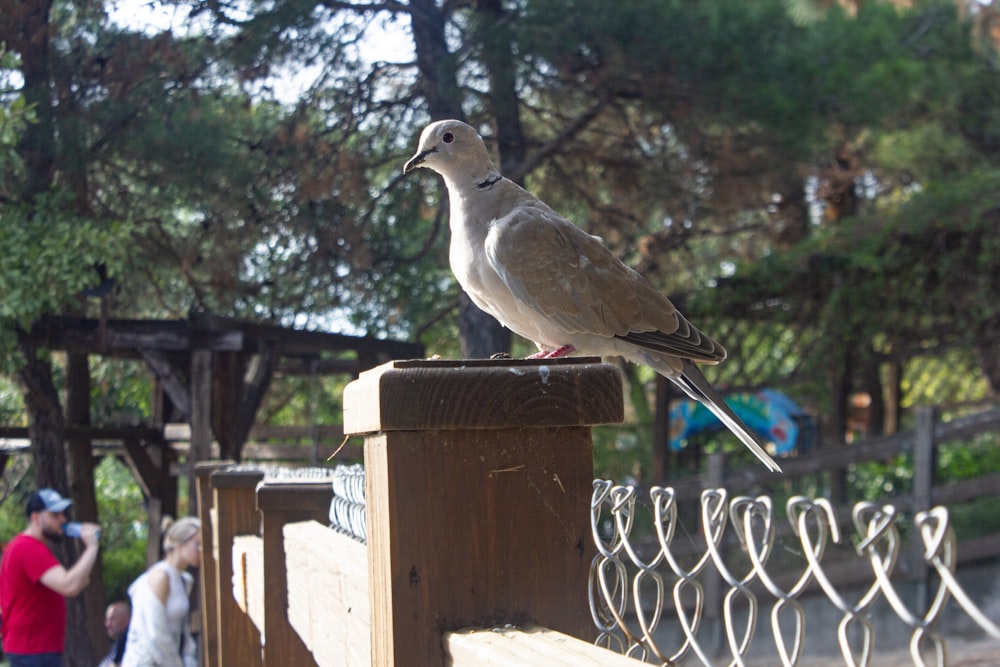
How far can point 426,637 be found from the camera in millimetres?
1127

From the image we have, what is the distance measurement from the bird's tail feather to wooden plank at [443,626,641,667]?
3.90ft

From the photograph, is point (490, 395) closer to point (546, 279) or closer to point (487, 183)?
point (546, 279)

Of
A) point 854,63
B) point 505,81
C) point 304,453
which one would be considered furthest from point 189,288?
point 854,63

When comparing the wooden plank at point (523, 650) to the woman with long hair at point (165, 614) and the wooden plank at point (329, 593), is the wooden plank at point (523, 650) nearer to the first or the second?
the wooden plank at point (329, 593)

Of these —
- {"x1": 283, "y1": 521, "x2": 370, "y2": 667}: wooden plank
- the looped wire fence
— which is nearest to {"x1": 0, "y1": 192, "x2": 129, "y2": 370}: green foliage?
{"x1": 283, "y1": 521, "x2": 370, "y2": 667}: wooden plank

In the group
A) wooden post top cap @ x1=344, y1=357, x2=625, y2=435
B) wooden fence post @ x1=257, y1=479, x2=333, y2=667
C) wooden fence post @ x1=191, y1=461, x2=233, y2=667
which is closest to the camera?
wooden post top cap @ x1=344, y1=357, x2=625, y2=435

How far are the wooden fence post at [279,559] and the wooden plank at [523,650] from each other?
1.29m

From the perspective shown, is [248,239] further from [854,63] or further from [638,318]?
[638,318]

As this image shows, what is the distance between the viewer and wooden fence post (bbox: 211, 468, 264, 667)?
303 centimetres

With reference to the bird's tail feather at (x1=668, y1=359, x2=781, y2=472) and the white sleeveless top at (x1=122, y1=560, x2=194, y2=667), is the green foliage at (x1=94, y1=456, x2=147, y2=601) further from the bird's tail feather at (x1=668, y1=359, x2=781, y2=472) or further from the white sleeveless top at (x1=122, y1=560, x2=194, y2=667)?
the bird's tail feather at (x1=668, y1=359, x2=781, y2=472)

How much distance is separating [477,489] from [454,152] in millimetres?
1724

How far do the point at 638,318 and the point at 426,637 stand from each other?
5.37 feet

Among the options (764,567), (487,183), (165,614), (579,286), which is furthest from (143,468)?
(764,567)

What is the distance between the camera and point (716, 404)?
104 inches
